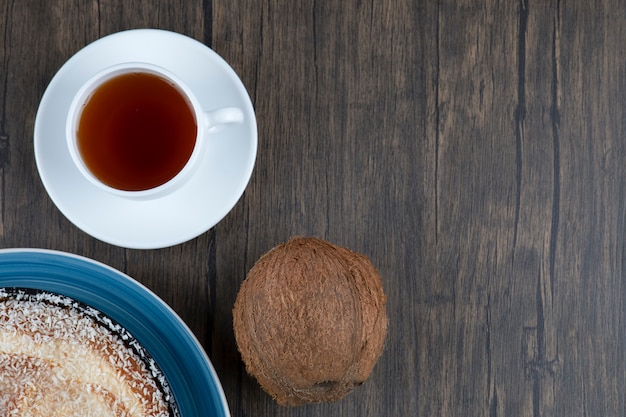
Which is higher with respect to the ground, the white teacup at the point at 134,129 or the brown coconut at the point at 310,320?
the white teacup at the point at 134,129

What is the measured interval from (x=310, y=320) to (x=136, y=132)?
30 centimetres

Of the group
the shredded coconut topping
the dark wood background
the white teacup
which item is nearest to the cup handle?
the white teacup

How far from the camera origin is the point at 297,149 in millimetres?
950

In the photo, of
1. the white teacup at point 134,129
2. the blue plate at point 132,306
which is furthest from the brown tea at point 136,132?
the blue plate at point 132,306

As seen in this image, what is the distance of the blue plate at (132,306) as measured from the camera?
867 mm

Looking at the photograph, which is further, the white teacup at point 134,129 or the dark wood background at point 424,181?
the dark wood background at point 424,181

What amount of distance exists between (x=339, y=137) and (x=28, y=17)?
427 millimetres

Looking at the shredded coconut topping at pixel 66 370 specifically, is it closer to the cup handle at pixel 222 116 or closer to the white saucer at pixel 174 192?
the white saucer at pixel 174 192

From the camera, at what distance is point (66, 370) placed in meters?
0.81

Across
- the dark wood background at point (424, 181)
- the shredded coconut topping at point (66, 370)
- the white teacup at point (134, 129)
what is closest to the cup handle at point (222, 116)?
the white teacup at point (134, 129)

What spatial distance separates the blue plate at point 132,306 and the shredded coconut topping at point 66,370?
0.14 ft

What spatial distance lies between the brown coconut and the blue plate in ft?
0.25

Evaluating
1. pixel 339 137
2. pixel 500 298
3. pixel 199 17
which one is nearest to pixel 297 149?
pixel 339 137

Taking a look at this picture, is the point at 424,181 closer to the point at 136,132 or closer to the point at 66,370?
the point at 136,132
